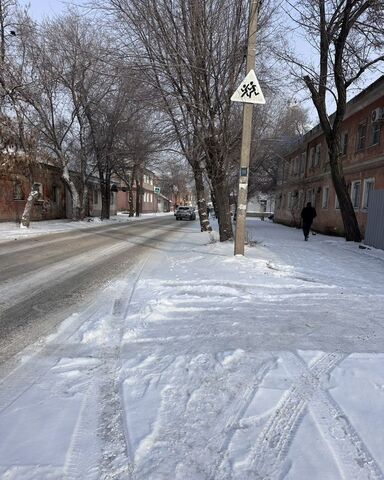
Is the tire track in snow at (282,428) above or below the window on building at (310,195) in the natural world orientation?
below

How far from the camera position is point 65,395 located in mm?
3049

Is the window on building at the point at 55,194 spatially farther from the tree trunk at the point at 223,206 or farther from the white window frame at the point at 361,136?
the white window frame at the point at 361,136

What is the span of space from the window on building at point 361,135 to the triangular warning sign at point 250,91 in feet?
37.2

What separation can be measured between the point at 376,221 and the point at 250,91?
23.5 ft

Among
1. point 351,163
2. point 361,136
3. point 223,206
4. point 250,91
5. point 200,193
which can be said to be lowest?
point 223,206

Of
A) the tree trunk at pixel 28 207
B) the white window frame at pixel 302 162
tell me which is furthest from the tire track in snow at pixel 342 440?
the white window frame at pixel 302 162

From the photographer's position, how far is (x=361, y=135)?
60.5ft

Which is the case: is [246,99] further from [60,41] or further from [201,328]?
[60,41]

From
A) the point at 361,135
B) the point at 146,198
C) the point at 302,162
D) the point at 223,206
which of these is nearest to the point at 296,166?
the point at 302,162

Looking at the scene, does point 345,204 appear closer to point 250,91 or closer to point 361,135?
point 361,135

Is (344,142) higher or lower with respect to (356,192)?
higher

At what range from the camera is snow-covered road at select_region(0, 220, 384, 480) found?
228 centimetres

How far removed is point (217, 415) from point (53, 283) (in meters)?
5.28

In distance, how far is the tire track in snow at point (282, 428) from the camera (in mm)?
2226
